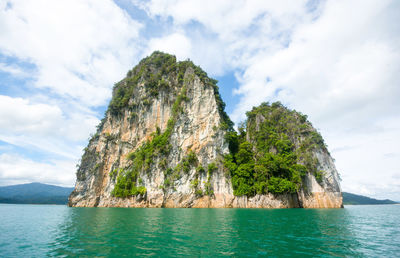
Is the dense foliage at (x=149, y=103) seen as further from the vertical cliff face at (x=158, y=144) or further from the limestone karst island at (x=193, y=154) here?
the limestone karst island at (x=193, y=154)

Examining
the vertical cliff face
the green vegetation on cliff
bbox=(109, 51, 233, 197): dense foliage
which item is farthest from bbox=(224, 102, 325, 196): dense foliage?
bbox=(109, 51, 233, 197): dense foliage

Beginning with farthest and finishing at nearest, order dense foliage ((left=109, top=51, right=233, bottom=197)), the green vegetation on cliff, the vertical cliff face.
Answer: dense foliage ((left=109, top=51, right=233, bottom=197)) → the vertical cliff face → the green vegetation on cliff

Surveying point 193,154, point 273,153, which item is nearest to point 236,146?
point 273,153

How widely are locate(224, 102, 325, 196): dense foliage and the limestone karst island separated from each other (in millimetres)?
222

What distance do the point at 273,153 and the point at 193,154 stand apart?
19.4 metres

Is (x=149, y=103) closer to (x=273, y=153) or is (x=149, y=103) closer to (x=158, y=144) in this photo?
(x=158, y=144)

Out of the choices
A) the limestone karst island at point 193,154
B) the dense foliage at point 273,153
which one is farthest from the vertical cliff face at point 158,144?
the dense foliage at point 273,153

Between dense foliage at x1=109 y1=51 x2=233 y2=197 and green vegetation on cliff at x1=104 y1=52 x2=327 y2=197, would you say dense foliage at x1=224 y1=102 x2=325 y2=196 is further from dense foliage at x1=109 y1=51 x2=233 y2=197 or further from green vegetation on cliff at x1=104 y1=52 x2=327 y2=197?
dense foliage at x1=109 y1=51 x2=233 y2=197

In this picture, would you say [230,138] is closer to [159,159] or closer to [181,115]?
[181,115]

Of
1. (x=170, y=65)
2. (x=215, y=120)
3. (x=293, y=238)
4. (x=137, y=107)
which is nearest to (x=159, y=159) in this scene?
(x=215, y=120)

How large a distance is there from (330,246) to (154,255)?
8839 mm

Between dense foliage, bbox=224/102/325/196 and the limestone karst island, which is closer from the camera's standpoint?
dense foliage, bbox=224/102/325/196

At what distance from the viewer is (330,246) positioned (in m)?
10.8

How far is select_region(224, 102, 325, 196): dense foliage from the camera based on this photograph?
1783 inches
